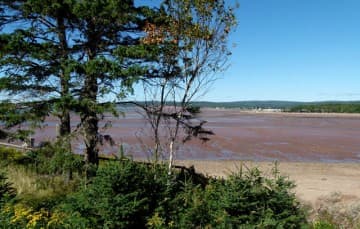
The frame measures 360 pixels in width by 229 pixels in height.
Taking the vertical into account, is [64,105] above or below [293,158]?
above

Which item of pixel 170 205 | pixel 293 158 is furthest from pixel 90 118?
pixel 293 158

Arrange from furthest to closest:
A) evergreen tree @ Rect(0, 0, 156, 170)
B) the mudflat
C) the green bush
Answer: the mudflat < evergreen tree @ Rect(0, 0, 156, 170) < the green bush

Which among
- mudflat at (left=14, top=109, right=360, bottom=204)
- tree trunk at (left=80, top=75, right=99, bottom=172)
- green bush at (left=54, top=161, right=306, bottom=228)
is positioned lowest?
mudflat at (left=14, top=109, right=360, bottom=204)

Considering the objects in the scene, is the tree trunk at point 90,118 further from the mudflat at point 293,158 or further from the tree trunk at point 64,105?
the mudflat at point 293,158

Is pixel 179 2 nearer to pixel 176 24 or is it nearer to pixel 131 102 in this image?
pixel 176 24

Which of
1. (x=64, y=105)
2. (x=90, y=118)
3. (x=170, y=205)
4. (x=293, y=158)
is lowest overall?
(x=293, y=158)

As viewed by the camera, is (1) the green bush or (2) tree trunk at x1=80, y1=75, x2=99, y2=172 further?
(2) tree trunk at x1=80, y1=75, x2=99, y2=172

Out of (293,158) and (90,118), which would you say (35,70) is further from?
(293,158)

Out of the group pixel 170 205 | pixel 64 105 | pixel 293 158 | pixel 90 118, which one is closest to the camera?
pixel 170 205

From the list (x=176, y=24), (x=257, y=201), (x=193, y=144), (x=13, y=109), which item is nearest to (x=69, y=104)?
(x=13, y=109)

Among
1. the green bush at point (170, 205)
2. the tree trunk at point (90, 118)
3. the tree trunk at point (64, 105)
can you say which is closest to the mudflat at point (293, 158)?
the tree trunk at point (64, 105)

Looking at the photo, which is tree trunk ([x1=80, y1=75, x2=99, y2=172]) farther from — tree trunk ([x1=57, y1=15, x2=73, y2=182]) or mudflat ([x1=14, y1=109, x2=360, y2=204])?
mudflat ([x1=14, y1=109, x2=360, y2=204])

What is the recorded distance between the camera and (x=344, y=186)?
15.4 metres

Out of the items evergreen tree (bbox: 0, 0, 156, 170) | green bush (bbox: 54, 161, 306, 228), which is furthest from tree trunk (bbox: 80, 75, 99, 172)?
green bush (bbox: 54, 161, 306, 228)
